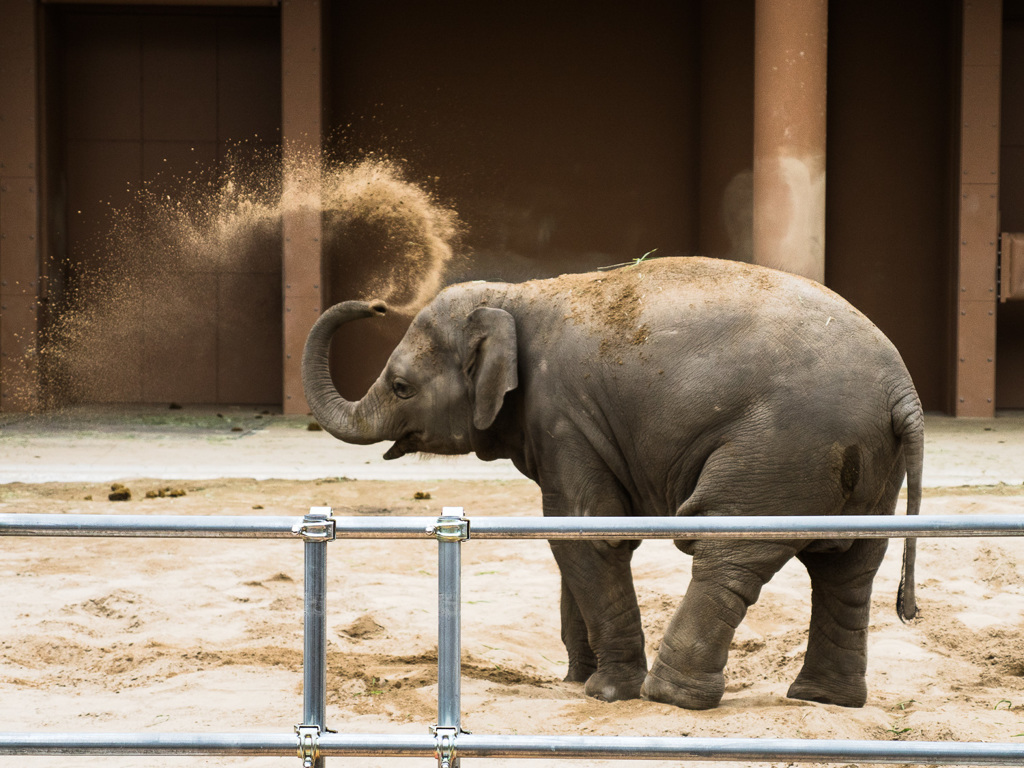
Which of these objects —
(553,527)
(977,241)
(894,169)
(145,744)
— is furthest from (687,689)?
(894,169)

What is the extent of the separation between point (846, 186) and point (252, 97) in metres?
6.64

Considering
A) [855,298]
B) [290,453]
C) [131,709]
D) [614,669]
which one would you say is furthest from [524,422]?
[855,298]

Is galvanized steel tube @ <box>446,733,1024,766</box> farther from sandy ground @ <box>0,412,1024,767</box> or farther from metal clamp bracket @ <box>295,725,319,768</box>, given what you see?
sandy ground @ <box>0,412,1024,767</box>

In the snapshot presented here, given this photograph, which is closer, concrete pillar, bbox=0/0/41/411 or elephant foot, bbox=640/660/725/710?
elephant foot, bbox=640/660/725/710

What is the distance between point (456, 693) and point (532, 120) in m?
11.8

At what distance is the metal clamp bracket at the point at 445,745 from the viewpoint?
229cm

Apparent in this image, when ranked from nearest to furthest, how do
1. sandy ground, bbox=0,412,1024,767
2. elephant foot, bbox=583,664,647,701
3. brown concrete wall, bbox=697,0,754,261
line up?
1. sandy ground, bbox=0,412,1024,767
2. elephant foot, bbox=583,664,647,701
3. brown concrete wall, bbox=697,0,754,261

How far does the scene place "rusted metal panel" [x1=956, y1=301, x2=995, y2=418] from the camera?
12461 mm

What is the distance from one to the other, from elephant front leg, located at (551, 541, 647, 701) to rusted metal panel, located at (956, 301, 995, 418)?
917cm

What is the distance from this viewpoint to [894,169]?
531 inches

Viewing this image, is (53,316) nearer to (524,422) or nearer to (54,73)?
(54,73)

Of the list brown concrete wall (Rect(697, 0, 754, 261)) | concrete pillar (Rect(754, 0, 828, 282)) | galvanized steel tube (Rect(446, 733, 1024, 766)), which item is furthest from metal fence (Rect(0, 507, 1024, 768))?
brown concrete wall (Rect(697, 0, 754, 261))

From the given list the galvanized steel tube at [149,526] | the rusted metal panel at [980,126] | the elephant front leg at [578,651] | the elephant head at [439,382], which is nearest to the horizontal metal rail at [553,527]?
the galvanized steel tube at [149,526]

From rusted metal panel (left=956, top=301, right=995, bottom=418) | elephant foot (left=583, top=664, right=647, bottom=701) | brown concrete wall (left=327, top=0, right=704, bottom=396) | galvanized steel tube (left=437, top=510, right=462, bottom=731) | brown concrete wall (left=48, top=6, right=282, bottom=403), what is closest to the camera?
galvanized steel tube (left=437, top=510, right=462, bottom=731)
